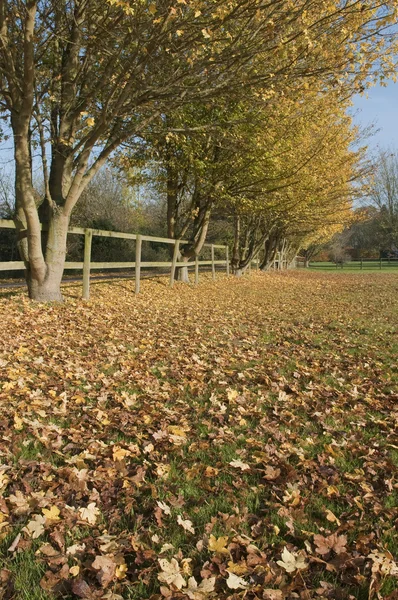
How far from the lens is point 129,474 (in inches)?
122

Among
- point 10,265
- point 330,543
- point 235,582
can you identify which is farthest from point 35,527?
point 10,265

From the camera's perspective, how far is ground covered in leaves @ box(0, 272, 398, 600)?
2211 millimetres

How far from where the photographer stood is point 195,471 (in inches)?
124

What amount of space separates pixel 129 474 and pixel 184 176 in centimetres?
1446

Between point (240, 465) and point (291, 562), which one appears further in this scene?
point (240, 465)

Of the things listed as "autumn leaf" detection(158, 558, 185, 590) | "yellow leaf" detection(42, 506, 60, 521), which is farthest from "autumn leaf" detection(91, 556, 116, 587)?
"yellow leaf" detection(42, 506, 60, 521)

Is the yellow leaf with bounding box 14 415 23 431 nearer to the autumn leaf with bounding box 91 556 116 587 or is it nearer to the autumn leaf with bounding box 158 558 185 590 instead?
the autumn leaf with bounding box 91 556 116 587

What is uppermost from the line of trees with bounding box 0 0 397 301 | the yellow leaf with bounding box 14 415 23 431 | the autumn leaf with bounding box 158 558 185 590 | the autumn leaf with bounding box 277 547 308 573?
the line of trees with bounding box 0 0 397 301

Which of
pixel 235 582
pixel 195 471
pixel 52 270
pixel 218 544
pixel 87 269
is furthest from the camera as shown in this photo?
pixel 87 269

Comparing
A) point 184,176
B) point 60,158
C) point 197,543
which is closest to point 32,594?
point 197,543

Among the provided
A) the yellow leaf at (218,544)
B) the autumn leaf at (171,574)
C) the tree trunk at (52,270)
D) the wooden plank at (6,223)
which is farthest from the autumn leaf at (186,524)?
the tree trunk at (52,270)

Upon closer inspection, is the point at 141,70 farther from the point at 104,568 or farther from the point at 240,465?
the point at 104,568

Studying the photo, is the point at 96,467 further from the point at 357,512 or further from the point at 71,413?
the point at 357,512

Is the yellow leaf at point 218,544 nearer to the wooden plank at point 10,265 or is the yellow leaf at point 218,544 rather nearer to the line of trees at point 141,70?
the line of trees at point 141,70
